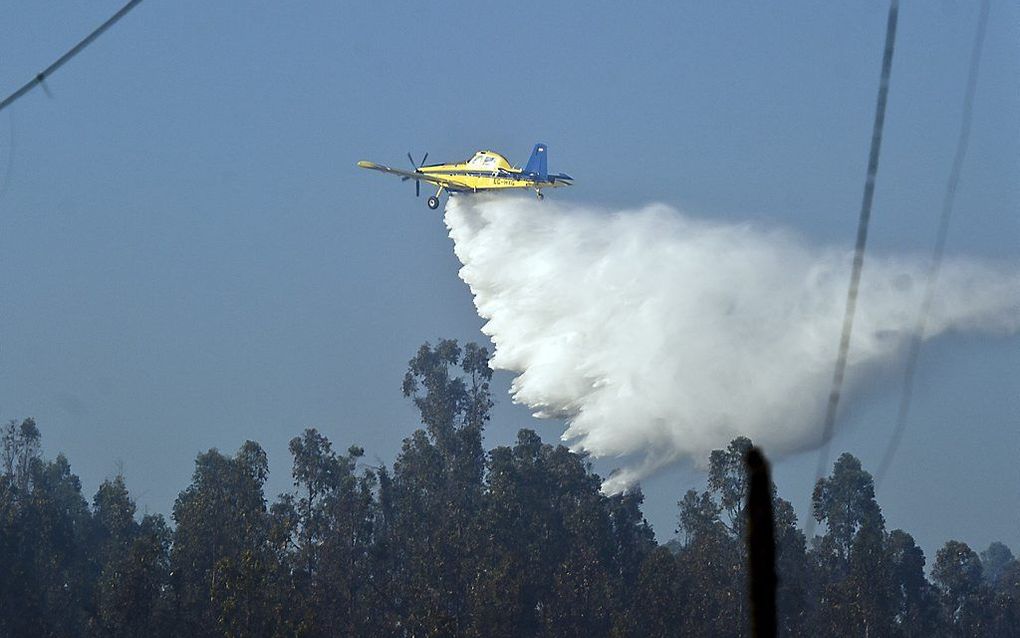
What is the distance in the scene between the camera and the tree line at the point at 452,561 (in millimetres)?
100188

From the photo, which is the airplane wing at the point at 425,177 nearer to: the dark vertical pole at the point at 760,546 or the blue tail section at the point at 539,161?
the blue tail section at the point at 539,161

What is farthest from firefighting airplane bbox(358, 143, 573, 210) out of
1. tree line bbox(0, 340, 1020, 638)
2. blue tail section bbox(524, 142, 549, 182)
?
tree line bbox(0, 340, 1020, 638)

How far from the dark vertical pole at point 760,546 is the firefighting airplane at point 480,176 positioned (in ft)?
234

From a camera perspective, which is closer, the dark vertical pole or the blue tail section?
the dark vertical pole

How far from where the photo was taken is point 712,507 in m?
144

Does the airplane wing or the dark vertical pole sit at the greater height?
the airplane wing

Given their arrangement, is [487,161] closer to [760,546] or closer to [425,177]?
[425,177]

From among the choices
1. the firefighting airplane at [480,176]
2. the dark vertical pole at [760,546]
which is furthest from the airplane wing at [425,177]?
the dark vertical pole at [760,546]

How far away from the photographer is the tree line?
100188 millimetres

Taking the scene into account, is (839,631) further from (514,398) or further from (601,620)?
(514,398)

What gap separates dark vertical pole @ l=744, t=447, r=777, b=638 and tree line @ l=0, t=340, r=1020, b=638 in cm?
7635

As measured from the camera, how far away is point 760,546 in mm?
16203

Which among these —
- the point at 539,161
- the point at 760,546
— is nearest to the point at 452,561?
the point at 539,161

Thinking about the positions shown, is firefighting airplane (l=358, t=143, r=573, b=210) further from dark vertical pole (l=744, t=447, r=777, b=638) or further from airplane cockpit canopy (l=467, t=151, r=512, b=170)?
dark vertical pole (l=744, t=447, r=777, b=638)
